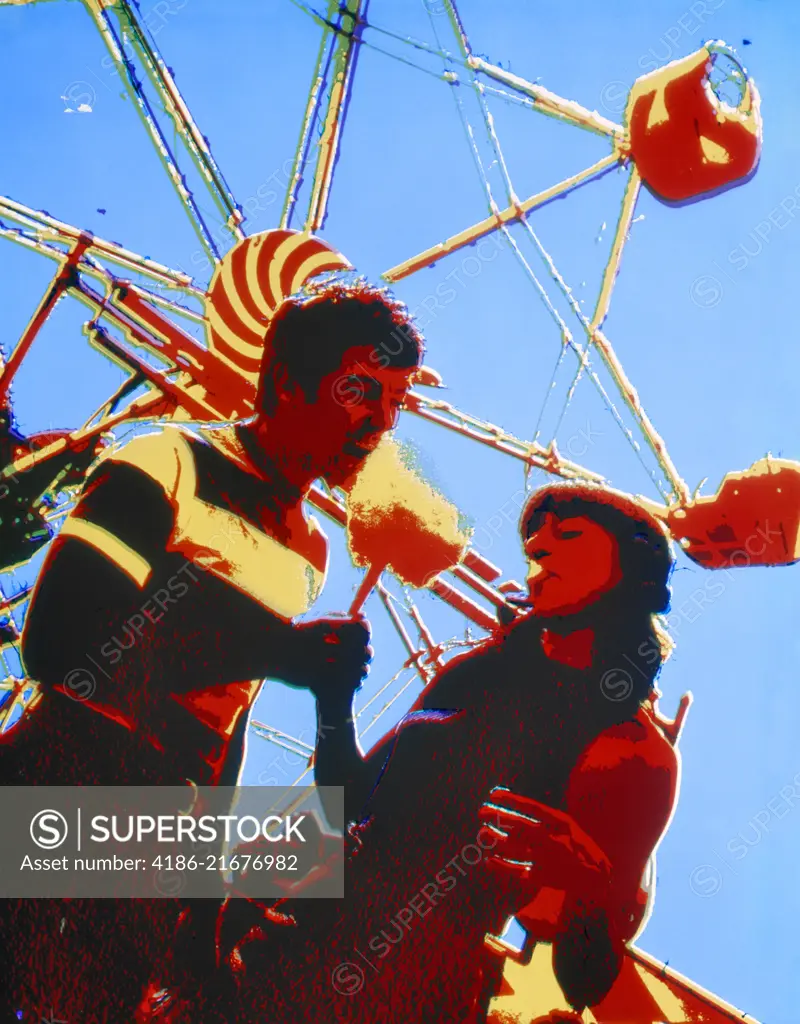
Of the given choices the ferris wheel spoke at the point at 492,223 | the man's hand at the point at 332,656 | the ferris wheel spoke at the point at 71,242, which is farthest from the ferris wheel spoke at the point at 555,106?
the man's hand at the point at 332,656

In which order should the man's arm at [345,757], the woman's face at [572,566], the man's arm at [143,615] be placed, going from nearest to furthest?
the man's arm at [143,615] → the man's arm at [345,757] → the woman's face at [572,566]

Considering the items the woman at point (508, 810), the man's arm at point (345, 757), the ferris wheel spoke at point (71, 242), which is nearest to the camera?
the woman at point (508, 810)

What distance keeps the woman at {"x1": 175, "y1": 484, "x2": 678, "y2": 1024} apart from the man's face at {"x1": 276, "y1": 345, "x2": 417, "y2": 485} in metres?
0.86

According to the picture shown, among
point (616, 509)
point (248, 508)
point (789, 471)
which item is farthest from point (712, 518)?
point (248, 508)

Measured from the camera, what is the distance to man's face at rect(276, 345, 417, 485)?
2.99 metres

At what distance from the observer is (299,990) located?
111 inches

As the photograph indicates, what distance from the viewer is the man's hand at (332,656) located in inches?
116

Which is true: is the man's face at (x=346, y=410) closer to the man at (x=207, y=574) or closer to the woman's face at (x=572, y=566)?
the man at (x=207, y=574)

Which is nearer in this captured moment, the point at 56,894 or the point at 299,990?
the point at 56,894

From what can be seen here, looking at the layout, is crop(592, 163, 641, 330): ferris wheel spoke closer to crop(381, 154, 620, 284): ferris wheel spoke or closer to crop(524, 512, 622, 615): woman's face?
crop(381, 154, 620, 284): ferris wheel spoke

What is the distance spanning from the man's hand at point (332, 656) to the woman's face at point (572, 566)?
79 centimetres

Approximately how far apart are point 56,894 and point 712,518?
Result: 3.08 meters

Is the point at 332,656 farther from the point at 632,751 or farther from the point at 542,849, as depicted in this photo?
the point at 632,751

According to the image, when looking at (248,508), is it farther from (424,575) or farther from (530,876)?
(530,876)
